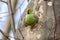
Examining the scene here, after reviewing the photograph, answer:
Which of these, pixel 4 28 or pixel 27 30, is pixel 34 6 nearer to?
pixel 27 30

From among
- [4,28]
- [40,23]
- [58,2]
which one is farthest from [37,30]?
[4,28]

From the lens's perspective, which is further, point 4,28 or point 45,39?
point 4,28

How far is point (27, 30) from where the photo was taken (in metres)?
1.01

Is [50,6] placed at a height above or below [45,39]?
above

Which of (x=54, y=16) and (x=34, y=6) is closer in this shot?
(x=54, y=16)

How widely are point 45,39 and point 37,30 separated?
82 mm

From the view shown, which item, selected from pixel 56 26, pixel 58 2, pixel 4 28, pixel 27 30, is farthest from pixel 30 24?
pixel 4 28

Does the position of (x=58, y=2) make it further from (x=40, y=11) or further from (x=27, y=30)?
(x=27, y=30)

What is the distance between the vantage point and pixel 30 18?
91cm

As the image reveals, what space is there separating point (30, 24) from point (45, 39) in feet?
0.45

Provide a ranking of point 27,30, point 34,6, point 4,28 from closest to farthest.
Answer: point 27,30 < point 34,6 < point 4,28

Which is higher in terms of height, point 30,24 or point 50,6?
point 50,6

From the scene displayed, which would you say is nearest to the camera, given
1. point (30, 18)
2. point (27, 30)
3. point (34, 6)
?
point (30, 18)

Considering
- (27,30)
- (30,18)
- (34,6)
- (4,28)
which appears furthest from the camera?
(4,28)
